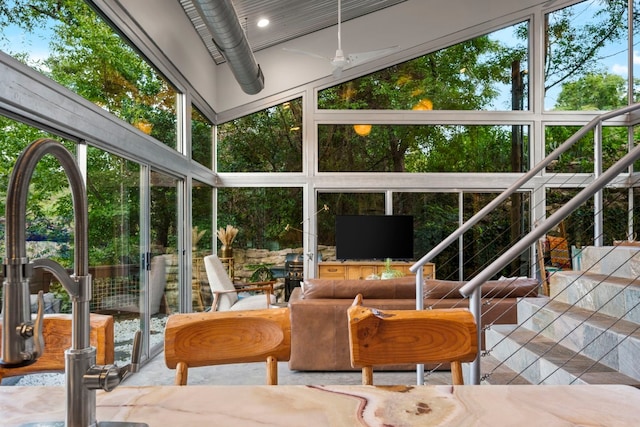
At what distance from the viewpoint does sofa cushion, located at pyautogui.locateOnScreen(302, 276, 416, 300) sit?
3.88 metres

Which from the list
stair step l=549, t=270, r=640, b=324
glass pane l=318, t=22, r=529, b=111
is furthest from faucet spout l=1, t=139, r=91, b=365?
glass pane l=318, t=22, r=529, b=111

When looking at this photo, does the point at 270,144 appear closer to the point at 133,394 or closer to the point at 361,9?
the point at 361,9

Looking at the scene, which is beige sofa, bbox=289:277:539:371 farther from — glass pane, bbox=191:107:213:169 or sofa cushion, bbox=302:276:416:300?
glass pane, bbox=191:107:213:169

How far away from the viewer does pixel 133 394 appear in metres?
1.00

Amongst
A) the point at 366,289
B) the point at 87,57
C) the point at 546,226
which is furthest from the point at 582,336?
the point at 87,57

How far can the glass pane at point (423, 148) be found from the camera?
24.9 ft

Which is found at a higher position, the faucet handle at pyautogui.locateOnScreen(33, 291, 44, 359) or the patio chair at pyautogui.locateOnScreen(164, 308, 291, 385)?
the faucet handle at pyautogui.locateOnScreen(33, 291, 44, 359)

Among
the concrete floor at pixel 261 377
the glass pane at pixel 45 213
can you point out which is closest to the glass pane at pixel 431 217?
the concrete floor at pixel 261 377

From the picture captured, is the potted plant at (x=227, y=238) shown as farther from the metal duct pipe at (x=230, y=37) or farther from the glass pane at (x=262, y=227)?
the metal duct pipe at (x=230, y=37)

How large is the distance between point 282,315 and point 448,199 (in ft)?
21.5

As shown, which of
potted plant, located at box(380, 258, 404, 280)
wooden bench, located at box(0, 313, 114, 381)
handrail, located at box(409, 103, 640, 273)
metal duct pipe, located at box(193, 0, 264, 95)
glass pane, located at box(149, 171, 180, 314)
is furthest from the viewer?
potted plant, located at box(380, 258, 404, 280)

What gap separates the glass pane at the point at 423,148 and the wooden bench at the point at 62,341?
256 inches

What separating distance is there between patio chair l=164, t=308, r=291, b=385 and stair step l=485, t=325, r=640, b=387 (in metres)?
1.34

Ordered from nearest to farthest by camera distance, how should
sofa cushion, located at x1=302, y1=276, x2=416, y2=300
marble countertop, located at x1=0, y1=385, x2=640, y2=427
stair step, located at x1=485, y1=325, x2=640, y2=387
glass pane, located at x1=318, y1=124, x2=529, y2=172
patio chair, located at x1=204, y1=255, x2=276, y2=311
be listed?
marble countertop, located at x1=0, y1=385, x2=640, y2=427 → stair step, located at x1=485, y1=325, x2=640, y2=387 → sofa cushion, located at x1=302, y1=276, x2=416, y2=300 → patio chair, located at x1=204, y1=255, x2=276, y2=311 → glass pane, located at x1=318, y1=124, x2=529, y2=172
